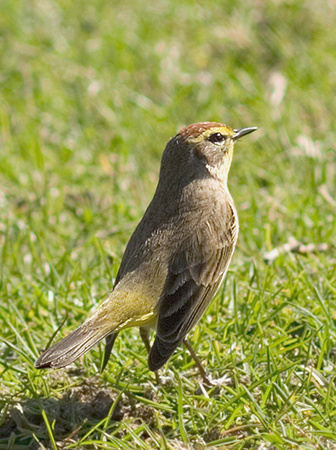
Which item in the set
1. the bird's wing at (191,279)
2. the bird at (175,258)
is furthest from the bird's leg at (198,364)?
the bird's wing at (191,279)

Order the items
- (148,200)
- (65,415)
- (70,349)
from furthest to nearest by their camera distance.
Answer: (148,200), (65,415), (70,349)

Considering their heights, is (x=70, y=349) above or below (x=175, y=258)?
below

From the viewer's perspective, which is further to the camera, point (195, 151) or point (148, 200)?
point (148, 200)

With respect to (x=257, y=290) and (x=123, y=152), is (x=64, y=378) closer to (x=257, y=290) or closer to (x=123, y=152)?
(x=257, y=290)

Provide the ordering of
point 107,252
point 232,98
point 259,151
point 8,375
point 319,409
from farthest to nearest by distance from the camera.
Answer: point 232,98 < point 259,151 < point 107,252 < point 8,375 < point 319,409

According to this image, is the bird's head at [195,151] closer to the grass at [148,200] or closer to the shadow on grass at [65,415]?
the grass at [148,200]

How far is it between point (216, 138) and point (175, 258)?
3.66ft

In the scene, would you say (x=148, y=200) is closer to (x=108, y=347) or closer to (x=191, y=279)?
(x=191, y=279)

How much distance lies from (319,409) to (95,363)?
1.61 m

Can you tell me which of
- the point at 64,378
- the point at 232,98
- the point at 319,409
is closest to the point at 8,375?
the point at 64,378

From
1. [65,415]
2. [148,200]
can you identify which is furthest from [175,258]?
[148,200]

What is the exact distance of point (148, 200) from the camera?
812cm

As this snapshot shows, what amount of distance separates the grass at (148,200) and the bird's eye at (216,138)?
1055mm

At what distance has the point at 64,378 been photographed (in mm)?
5488
